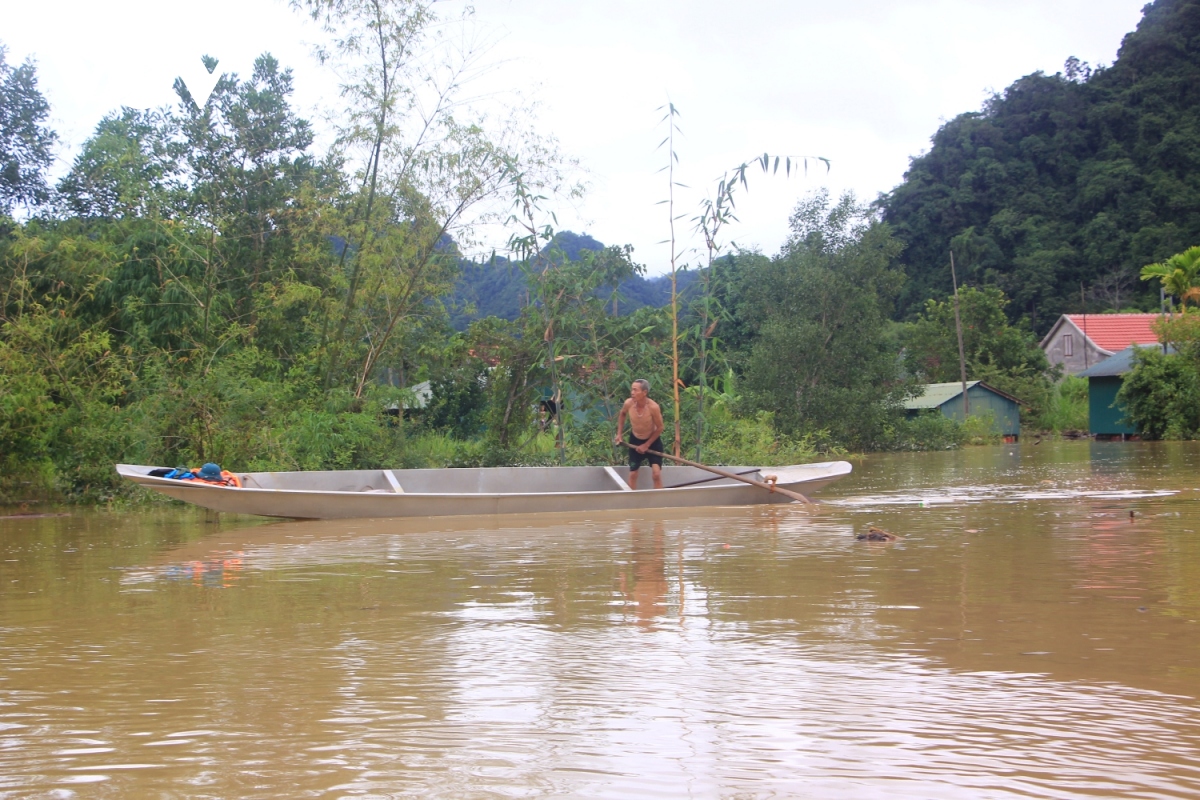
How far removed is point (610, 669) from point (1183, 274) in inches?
1215

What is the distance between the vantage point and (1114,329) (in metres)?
40.8

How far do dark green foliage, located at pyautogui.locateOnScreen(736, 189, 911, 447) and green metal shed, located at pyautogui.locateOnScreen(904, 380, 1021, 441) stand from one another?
4816 millimetres

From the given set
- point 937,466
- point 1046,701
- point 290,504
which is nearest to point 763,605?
point 1046,701

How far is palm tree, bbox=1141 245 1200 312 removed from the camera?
99.0 feet

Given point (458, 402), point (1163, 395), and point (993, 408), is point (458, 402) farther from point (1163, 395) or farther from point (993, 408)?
point (993, 408)

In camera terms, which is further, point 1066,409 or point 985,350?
point 985,350

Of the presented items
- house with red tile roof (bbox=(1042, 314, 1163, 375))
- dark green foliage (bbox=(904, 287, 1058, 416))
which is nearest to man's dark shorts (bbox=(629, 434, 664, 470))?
dark green foliage (bbox=(904, 287, 1058, 416))

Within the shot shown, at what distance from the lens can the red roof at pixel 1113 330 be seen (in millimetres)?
40625

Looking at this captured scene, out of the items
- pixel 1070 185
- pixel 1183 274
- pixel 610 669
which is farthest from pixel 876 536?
pixel 1070 185

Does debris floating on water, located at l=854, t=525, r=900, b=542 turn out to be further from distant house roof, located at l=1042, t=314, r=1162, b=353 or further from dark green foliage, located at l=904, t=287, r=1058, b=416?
distant house roof, located at l=1042, t=314, r=1162, b=353

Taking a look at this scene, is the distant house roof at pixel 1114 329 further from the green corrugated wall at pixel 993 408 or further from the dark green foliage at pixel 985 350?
the green corrugated wall at pixel 993 408

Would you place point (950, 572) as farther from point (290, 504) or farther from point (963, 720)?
point (290, 504)

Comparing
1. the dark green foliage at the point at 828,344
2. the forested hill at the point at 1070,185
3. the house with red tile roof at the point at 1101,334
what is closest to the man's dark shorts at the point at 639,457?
the dark green foliage at the point at 828,344

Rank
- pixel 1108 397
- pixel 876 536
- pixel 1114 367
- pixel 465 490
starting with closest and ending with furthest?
pixel 876 536
pixel 465 490
pixel 1114 367
pixel 1108 397
